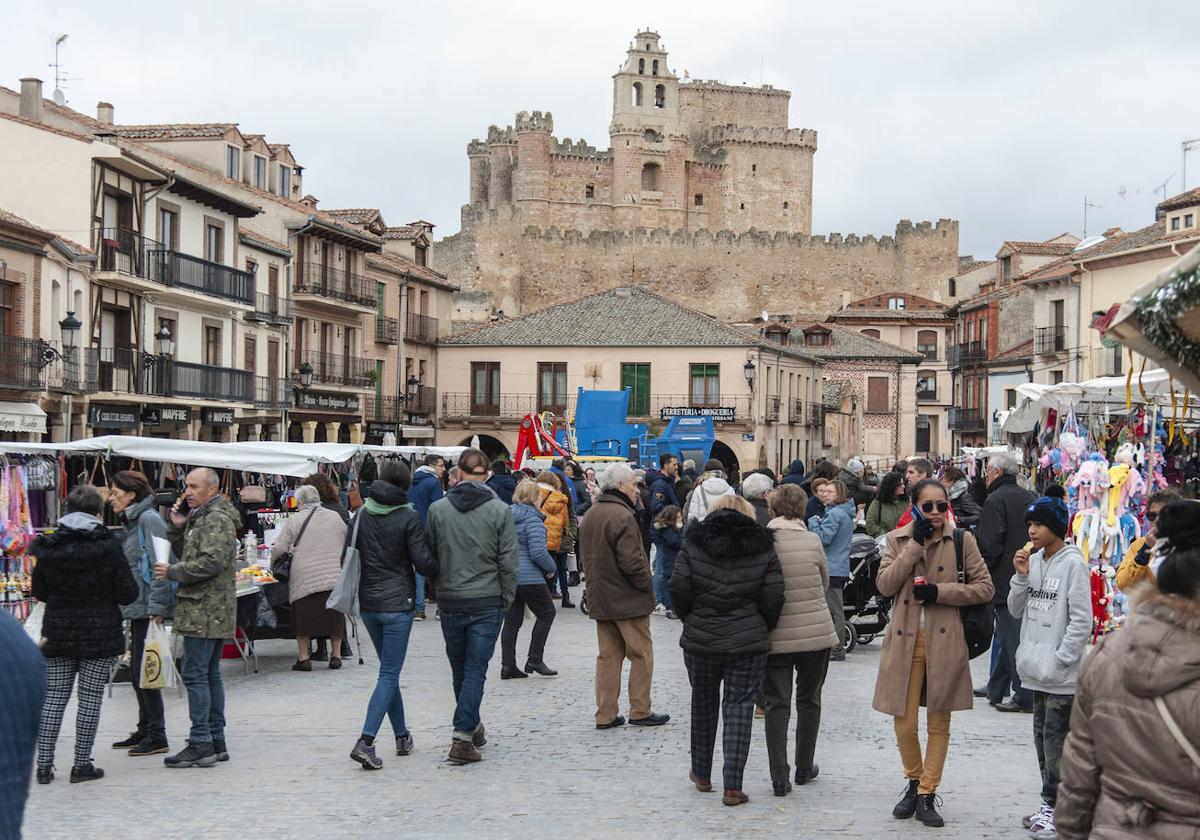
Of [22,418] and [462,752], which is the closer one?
[462,752]

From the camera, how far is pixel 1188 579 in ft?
12.6

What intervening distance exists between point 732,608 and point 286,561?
5.65 metres

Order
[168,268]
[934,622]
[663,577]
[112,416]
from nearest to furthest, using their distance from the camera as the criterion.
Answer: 1. [934,622]
2. [663,577]
3. [112,416]
4. [168,268]

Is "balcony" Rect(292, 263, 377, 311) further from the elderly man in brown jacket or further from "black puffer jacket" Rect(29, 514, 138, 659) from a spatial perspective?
"black puffer jacket" Rect(29, 514, 138, 659)

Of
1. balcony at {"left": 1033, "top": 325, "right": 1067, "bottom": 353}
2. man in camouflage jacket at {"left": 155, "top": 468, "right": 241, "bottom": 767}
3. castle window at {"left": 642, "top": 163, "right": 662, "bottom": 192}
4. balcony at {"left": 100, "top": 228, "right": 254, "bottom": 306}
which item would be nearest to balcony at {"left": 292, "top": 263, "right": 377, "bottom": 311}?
balcony at {"left": 100, "top": 228, "right": 254, "bottom": 306}

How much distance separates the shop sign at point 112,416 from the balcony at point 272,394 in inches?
264

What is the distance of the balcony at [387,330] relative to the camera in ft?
157

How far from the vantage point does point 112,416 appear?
29641 mm

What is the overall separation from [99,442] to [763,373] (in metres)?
38.3

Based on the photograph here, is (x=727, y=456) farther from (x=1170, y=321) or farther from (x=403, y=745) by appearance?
(x=1170, y=321)

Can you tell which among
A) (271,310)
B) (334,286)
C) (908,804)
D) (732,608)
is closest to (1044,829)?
(908,804)

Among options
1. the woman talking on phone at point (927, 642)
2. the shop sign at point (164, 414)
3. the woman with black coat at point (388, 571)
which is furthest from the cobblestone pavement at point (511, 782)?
the shop sign at point (164, 414)

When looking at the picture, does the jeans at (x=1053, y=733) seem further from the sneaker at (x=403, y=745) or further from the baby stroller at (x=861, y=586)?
the baby stroller at (x=861, y=586)

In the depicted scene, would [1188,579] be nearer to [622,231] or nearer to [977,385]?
[977,385]
